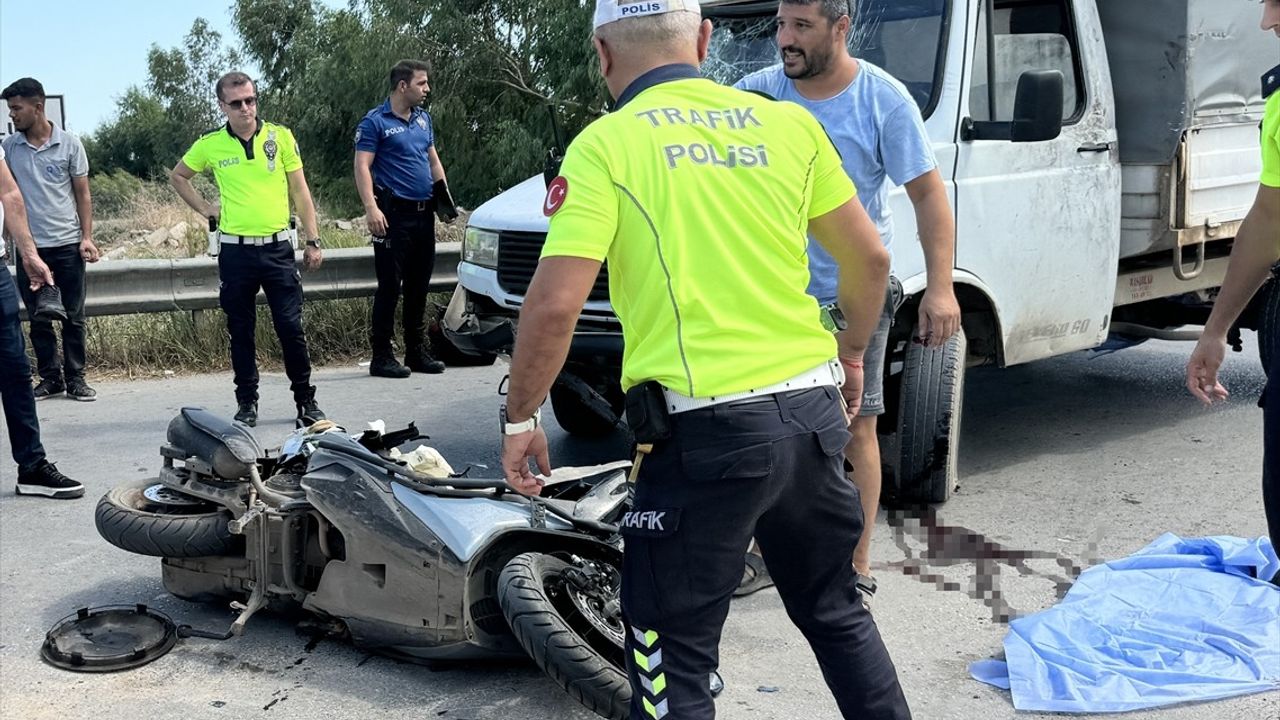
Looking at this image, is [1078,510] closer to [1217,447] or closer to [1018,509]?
[1018,509]

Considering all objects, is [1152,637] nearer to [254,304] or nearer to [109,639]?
[109,639]

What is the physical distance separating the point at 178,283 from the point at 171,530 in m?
5.03

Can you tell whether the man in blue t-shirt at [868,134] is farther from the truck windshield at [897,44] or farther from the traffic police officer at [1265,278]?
the truck windshield at [897,44]

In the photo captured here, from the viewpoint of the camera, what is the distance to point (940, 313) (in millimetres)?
3963

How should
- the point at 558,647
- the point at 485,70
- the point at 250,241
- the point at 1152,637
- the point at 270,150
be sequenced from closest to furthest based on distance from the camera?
the point at 558,647, the point at 1152,637, the point at 250,241, the point at 270,150, the point at 485,70

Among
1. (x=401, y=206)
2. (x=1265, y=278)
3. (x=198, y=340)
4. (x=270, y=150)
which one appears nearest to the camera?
(x=1265, y=278)

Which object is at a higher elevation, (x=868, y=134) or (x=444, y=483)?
(x=868, y=134)

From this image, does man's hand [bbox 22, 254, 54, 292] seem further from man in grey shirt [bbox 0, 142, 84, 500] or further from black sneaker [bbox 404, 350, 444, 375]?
black sneaker [bbox 404, 350, 444, 375]

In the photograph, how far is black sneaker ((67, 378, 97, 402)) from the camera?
7766 millimetres

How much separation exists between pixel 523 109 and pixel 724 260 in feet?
57.6

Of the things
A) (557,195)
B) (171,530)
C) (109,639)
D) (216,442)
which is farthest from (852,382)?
(109,639)

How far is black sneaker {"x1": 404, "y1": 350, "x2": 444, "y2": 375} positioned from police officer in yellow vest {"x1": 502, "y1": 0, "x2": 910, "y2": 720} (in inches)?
238

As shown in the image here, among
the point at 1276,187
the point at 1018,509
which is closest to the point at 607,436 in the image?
the point at 1018,509

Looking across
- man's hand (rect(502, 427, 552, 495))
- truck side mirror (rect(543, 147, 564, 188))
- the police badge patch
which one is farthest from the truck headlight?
man's hand (rect(502, 427, 552, 495))
